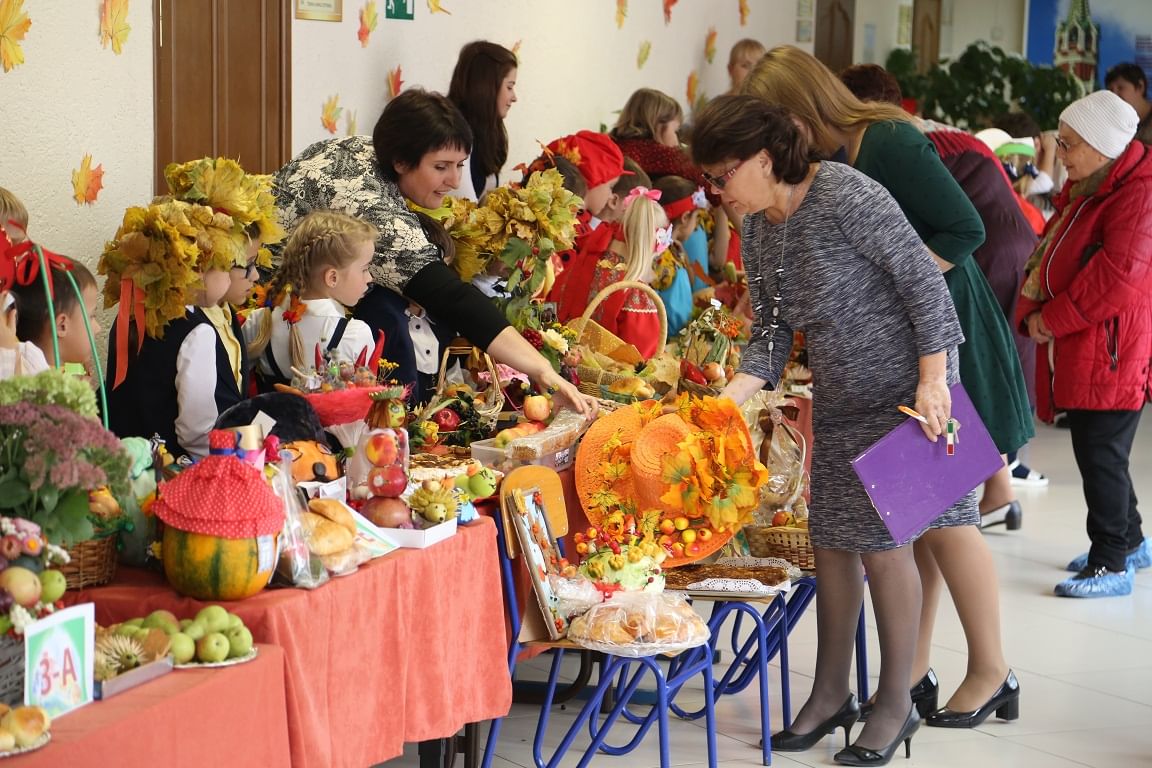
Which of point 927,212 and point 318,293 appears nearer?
point 318,293

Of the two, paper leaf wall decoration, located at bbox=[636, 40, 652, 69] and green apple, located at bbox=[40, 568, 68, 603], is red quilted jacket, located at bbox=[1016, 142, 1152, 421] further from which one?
green apple, located at bbox=[40, 568, 68, 603]

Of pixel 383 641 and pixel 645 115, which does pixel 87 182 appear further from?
pixel 645 115

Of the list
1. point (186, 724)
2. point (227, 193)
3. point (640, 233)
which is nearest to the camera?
point (186, 724)

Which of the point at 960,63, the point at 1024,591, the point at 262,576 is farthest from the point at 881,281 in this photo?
the point at 960,63

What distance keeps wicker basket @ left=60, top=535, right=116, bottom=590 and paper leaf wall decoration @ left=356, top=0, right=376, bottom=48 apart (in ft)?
10.8

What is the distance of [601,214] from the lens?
5641 millimetres

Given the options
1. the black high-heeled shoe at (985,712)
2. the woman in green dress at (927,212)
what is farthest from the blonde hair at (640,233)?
the black high-heeled shoe at (985,712)

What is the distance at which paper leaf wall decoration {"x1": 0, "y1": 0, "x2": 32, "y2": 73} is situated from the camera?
11.8ft

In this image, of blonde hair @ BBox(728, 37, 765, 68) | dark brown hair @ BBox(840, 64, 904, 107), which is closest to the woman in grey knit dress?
dark brown hair @ BBox(840, 64, 904, 107)

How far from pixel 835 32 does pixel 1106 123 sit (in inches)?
211

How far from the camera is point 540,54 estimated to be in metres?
6.55

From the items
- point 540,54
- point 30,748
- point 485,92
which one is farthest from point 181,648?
point 540,54

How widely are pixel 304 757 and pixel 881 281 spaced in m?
1.68

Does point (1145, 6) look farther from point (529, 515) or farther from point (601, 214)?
point (529, 515)
